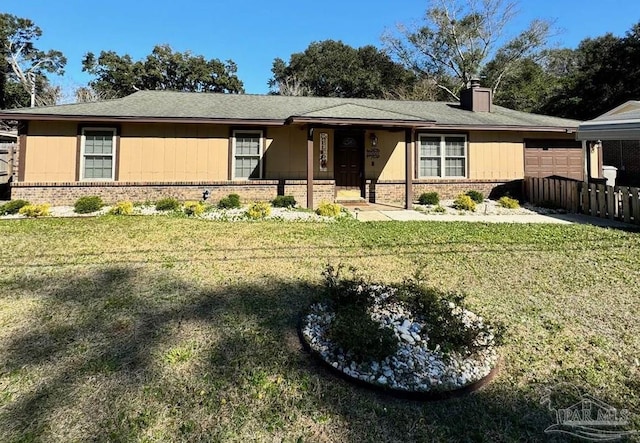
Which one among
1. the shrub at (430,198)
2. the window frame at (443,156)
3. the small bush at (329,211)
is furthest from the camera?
the window frame at (443,156)

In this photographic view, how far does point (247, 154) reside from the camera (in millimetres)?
12125

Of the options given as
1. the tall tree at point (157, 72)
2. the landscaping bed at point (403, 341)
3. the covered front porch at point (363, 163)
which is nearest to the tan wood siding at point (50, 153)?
the covered front porch at point (363, 163)

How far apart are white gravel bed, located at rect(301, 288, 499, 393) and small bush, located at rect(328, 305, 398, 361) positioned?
0.05 m

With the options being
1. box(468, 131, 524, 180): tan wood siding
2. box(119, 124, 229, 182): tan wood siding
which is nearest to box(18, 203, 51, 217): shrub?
box(119, 124, 229, 182): tan wood siding

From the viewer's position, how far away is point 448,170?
13.3m

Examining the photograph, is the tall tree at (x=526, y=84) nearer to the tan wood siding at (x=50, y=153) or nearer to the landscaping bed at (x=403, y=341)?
the tan wood siding at (x=50, y=153)

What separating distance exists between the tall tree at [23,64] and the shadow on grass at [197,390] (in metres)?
37.3

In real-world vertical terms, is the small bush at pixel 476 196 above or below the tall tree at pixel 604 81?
below

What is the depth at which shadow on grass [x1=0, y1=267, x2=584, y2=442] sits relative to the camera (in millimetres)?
2488

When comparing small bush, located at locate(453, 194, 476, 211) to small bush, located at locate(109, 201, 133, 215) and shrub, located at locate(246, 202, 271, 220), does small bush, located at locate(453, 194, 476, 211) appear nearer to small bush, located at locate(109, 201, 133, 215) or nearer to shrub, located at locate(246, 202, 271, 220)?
shrub, located at locate(246, 202, 271, 220)

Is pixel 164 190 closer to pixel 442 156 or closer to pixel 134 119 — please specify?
pixel 134 119

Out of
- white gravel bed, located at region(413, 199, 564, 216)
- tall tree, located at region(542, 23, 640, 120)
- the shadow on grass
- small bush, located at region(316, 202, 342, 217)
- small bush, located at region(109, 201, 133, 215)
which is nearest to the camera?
the shadow on grass

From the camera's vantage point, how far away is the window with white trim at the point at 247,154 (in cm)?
1205

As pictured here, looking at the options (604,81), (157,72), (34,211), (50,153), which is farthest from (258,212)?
(157,72)
